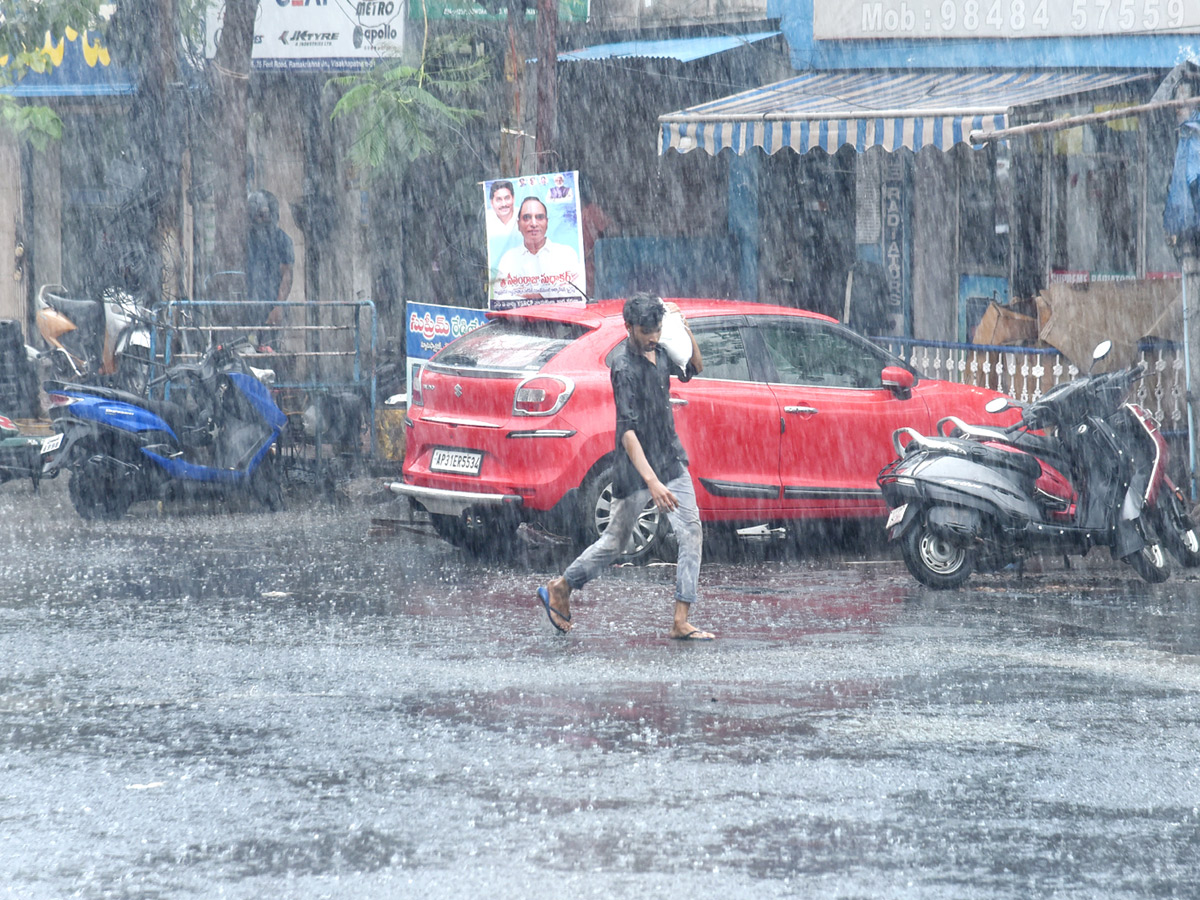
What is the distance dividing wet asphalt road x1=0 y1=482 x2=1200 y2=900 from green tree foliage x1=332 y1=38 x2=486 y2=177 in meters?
8.38

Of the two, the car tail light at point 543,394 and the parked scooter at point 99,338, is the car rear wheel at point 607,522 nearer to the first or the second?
the car tail light at point 543,394

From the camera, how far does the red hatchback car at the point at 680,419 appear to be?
10344mm

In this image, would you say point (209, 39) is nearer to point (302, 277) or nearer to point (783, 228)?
point (302, 277)

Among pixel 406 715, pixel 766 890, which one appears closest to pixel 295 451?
pixel 406 715

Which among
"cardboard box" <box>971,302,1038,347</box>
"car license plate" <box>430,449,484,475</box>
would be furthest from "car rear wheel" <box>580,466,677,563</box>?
"cardboard box" <box>971,302,1038,347</box>

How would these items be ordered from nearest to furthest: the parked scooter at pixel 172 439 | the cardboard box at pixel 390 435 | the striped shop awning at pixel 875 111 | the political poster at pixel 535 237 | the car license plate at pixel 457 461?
the car license plate at pixel 457 461, the parked scooter at pixel 172 439, the political poster at pixel 535 237, the striped shop awning at pixel 875 111, the cardboard box at pixel 390 435

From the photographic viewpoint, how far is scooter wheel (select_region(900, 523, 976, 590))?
989 cm

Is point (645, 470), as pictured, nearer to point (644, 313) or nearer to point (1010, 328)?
point (644, 313)

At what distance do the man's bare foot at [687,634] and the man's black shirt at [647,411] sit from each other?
0.70 meters

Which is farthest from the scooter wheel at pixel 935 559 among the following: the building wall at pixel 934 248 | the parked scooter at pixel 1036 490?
the building wall at pixel 934 248

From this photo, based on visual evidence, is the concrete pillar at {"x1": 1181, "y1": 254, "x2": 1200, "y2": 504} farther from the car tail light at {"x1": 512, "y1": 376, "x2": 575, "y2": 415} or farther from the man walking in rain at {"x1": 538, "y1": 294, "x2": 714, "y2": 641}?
the man walking in rain at {"x1": 538, "y1": 294, "x2": 714, "y2": 641}

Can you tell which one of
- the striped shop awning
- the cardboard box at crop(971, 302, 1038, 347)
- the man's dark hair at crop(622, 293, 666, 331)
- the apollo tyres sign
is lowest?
the cardboard box at crop(971, 302, 1038, 347)

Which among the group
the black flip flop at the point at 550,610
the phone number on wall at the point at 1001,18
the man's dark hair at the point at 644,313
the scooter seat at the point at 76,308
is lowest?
the black flip flop at the point at 550,610

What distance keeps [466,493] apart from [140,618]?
2341mm
